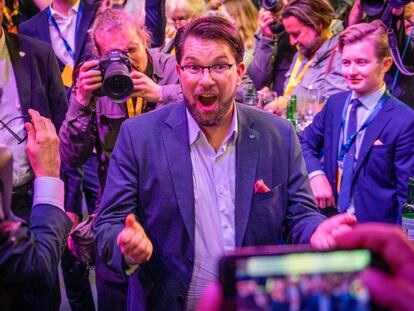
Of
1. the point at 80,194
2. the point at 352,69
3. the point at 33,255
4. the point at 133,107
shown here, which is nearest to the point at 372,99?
the point at 352,69

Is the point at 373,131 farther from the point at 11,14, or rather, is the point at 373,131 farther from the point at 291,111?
the point at 11,14

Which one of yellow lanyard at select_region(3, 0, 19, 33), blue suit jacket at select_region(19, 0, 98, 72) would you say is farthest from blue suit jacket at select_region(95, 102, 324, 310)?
yellow lanyard at select_region(3, 0, 19, 33)

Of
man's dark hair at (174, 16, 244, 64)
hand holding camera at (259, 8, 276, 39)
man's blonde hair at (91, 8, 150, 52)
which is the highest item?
hand holding camera at (259, 8, 276, 39)

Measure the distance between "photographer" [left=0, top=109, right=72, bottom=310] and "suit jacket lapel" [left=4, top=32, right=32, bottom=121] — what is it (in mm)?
1058

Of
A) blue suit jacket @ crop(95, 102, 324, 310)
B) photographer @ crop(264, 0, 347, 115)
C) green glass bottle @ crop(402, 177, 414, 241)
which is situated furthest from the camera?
photographer @ crop(264, 0, 347, 115)

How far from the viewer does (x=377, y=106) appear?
304 cm

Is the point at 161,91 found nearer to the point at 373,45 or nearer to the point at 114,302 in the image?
the point at 114,302

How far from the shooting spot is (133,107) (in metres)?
2.76

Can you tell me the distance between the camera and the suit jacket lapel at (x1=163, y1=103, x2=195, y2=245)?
1.97 m

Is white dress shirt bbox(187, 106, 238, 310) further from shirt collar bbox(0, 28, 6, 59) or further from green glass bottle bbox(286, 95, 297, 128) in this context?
green glass bottle bbox(286, 95, 297, 128)

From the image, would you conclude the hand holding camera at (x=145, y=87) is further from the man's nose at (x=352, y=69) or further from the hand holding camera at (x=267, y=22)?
the hand holding camera at (x=267, y=22)

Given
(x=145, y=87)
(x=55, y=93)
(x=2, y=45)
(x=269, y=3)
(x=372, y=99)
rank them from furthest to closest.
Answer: (x=269, y=3) → (x=372, y=99) → (x=55, y=93) → (x=2, y=45) → (x=145, y=87)

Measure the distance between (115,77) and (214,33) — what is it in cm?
52

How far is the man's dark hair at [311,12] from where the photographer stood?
13.0 ft
